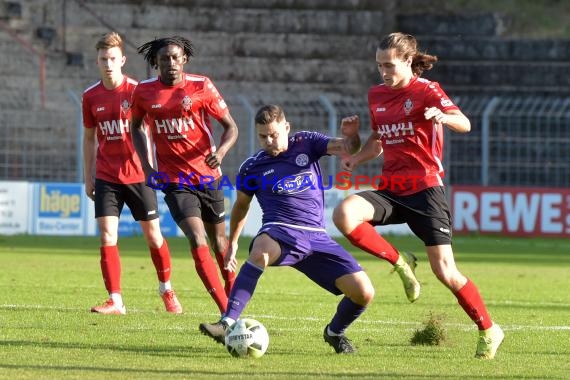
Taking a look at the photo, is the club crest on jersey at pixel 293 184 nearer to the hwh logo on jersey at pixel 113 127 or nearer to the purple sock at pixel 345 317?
the purple sock at pixel 345 317

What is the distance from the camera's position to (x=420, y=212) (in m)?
8.27

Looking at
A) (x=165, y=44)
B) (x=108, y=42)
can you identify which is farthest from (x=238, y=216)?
(x=108, y=42)

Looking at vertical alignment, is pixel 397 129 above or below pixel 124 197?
above

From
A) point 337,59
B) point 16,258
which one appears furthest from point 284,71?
point 16,258

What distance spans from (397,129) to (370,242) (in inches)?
32.9

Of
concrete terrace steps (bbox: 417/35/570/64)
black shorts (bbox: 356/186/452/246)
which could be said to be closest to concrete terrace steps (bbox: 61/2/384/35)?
concrete terrace steps (bbox: 417/35/570/64)

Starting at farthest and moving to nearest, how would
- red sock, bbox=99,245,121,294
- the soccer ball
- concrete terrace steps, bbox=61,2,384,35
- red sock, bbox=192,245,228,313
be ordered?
concrete terrace steps, bbox=61,2,384,35
red sock, bbox=99,245,121,294
red sock, bbox=192,245,228,313
the soccer ball

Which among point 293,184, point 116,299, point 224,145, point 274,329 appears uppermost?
point 224,145

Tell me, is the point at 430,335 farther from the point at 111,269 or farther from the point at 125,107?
the point at 125,107

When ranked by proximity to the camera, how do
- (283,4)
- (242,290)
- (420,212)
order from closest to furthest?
(242,290), (420,212), (283,4)

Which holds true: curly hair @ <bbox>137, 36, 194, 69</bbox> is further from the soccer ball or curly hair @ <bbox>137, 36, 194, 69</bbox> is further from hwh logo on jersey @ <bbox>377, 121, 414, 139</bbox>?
the soccer ball

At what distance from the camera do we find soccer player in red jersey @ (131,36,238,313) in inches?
373

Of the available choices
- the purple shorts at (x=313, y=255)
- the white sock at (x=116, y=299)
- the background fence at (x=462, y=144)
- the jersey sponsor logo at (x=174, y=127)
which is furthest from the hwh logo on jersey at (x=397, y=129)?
the background fence at (x=462, y=144)

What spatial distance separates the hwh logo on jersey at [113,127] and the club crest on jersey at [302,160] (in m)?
2.70
